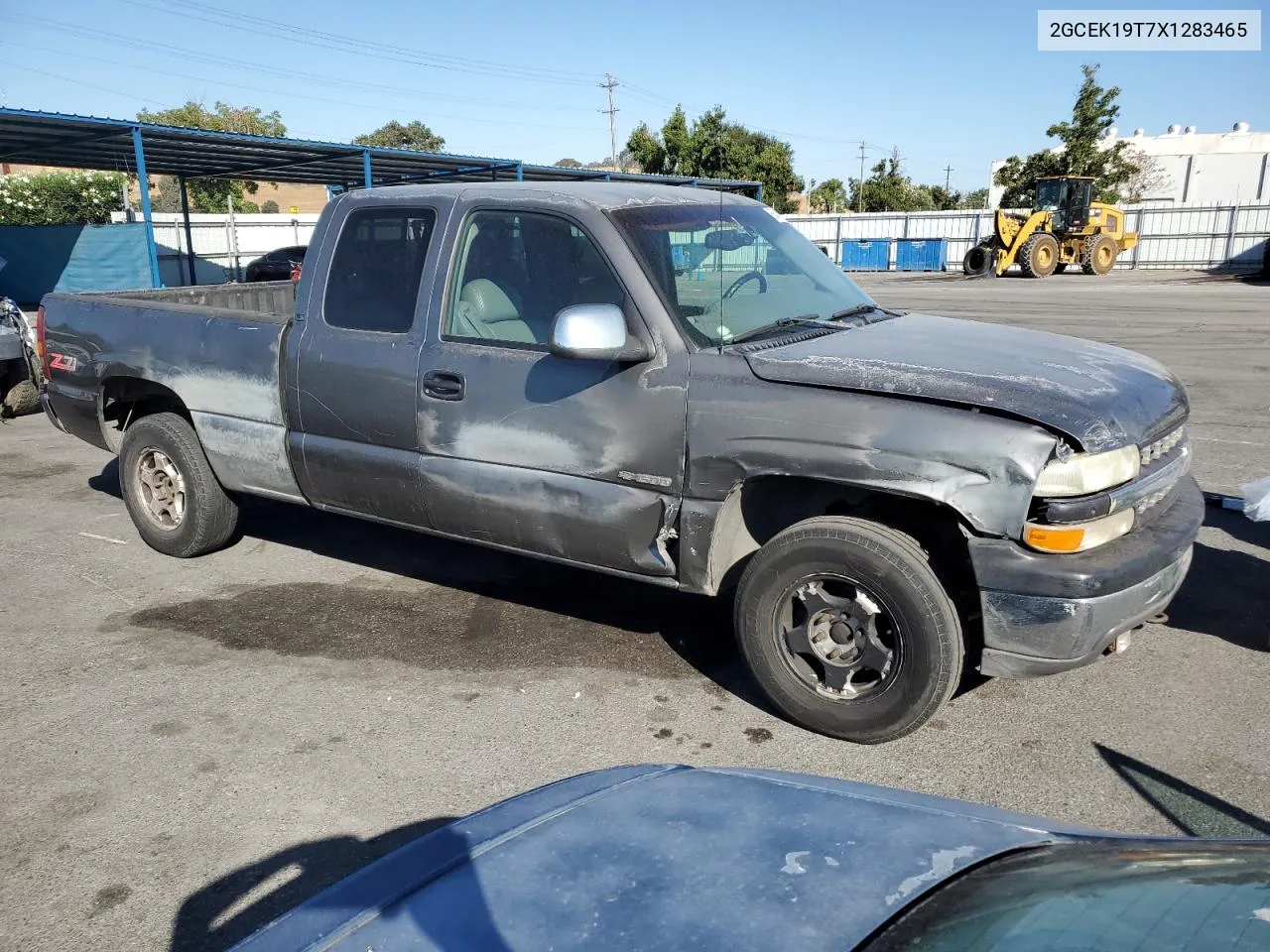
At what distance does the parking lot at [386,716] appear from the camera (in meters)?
3.09

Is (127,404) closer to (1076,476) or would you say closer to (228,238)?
(1076,476)

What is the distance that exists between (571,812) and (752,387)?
206 centimetres

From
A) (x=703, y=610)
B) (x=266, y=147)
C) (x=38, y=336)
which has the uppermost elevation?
(x=266, y=147)

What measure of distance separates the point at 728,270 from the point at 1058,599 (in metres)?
1.94

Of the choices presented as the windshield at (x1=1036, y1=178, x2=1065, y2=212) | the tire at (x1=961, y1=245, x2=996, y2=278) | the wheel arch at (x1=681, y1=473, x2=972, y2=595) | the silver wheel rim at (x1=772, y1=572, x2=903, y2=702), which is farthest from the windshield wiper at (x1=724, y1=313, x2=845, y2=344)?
the windshield at (x1=1036, y1=178, x2=1065, y2=212)

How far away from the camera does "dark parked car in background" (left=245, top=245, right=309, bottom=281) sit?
23333 millimetres

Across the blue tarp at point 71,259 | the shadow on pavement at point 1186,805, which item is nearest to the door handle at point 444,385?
the shadow on pavement at point 1186,805

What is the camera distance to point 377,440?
454cm

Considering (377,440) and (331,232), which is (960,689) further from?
(331,232)

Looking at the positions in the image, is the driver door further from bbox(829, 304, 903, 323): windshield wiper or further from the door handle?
bbox(829, 304, 903, 323): windshield wiper

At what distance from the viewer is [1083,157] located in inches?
1646

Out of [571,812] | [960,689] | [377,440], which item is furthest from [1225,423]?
[571,812]

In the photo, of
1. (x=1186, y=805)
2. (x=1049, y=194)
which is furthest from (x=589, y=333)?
(x=1049, y=194)

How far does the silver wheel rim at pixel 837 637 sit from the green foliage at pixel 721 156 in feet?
140
